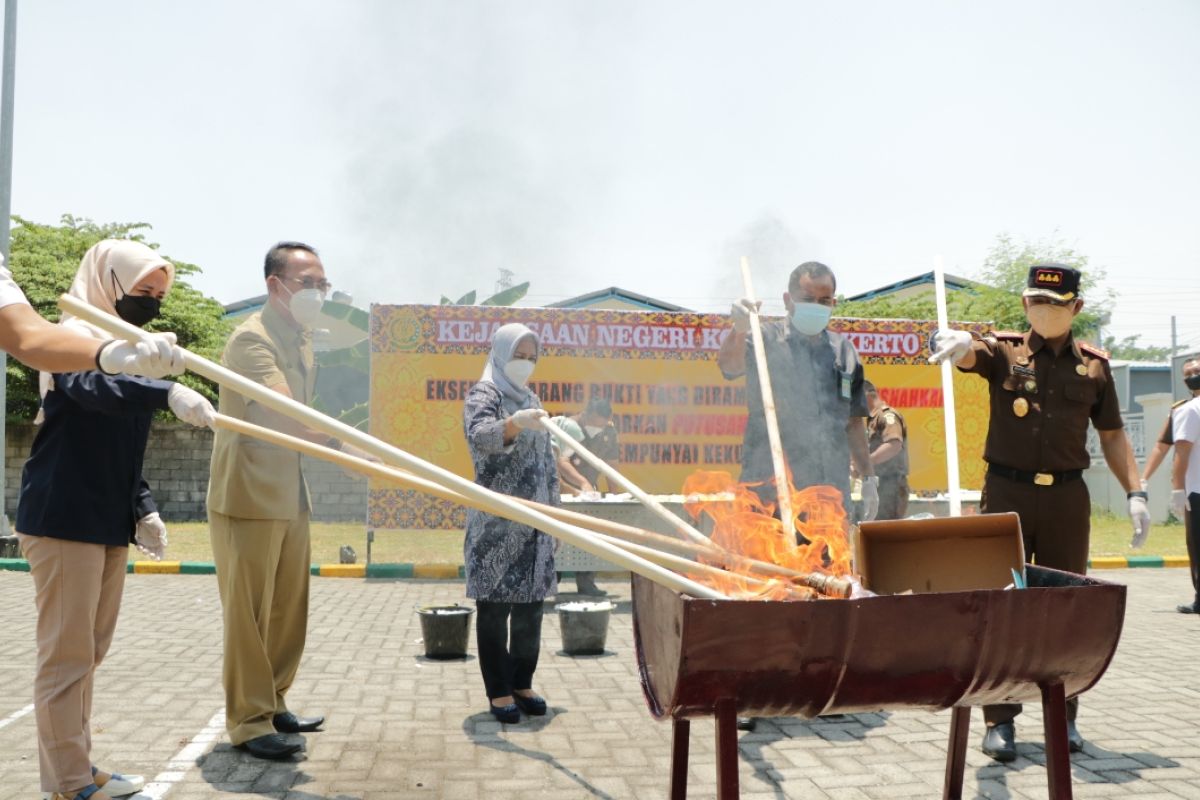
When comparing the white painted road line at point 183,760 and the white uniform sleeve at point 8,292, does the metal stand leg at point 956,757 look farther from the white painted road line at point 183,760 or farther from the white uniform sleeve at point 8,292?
the white uniform sleeve at point 8,292

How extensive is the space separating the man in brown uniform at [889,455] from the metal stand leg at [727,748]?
595cm

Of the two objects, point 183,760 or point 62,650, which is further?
point 183,760

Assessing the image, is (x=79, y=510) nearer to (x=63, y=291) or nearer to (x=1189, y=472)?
(x=1189, y=472)

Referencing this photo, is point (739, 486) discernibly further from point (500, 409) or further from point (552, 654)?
point (552, 654)

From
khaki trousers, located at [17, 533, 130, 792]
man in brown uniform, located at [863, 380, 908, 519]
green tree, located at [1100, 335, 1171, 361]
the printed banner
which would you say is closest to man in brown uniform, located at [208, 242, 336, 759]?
khaki trousers, located at [17, 533, 130, 792]

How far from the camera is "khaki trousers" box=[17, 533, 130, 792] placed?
3.20 meters

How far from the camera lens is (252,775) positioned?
12.7 ft

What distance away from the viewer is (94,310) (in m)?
2.82

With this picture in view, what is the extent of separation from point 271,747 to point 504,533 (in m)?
1.44

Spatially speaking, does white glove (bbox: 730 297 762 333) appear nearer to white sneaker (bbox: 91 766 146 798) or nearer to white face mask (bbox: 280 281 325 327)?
white face mask (bbox: 280 281 325 327)

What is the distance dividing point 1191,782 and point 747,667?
106 inches

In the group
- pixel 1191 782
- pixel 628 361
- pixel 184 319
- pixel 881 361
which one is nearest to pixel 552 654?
pixel 1191 782

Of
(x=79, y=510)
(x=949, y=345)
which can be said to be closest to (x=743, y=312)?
(x=949, y=345)

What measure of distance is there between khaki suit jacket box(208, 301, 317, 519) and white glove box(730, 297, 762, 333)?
2127 millimetres
